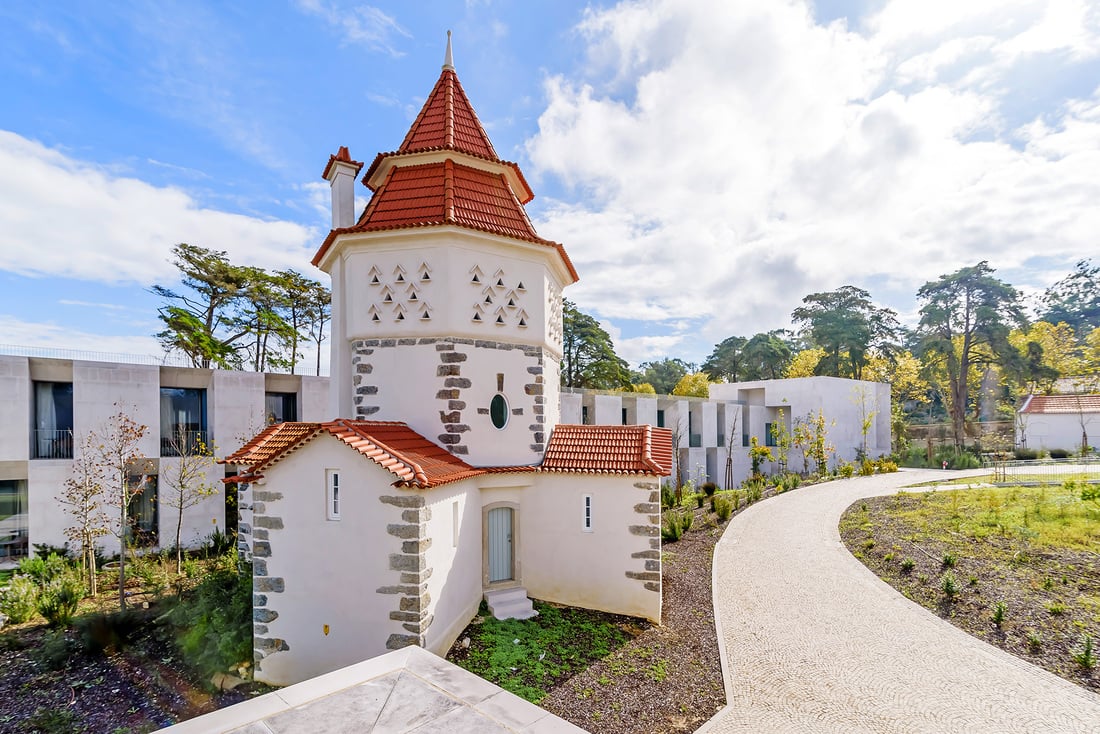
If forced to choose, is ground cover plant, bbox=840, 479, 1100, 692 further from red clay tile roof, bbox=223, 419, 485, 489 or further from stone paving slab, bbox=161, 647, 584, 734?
red clay tile roof, bbox=223, 419, 485, 489

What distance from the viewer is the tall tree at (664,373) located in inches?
2520

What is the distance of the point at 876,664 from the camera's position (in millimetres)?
8234

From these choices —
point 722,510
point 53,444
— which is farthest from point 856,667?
point 53,444

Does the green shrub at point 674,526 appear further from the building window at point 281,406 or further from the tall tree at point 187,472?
the tall tree at point 187,472

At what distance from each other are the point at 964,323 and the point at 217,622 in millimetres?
51971

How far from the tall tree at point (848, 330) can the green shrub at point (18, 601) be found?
53797 mm

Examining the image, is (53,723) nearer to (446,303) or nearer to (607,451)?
(446,303)

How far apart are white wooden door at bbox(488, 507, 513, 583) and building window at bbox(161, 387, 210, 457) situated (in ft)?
40.3

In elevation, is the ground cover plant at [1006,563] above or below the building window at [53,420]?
below

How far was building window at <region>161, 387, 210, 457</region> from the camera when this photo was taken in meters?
17.3

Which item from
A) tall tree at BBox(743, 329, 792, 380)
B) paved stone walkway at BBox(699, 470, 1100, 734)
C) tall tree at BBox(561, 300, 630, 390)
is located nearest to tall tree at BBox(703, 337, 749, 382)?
tall tree at BBox(743, 329, 792, 380)

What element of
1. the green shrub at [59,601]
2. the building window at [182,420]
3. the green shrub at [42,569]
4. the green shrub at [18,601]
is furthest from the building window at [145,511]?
the green shrub at [18,601]

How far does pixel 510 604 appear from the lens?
10.4 m

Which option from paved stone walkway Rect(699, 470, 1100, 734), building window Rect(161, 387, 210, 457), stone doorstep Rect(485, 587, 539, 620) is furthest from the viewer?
building window Rect(161, 387, 210, 457)
